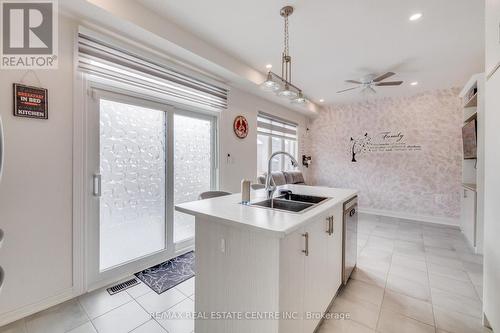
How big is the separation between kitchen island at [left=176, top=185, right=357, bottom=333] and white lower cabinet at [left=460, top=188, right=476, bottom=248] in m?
2.92

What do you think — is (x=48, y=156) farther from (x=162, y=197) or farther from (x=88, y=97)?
(x=162, y=197)

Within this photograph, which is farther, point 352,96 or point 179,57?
point 352,96

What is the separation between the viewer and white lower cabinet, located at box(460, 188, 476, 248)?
2.99 meters

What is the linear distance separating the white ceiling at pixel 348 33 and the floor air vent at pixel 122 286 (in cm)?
273

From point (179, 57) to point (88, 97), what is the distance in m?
1.12

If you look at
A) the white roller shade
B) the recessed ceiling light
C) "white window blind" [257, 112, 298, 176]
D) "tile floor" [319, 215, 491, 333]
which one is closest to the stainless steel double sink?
"tile floor" [319, 215, 491, 333]

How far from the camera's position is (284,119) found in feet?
16.3

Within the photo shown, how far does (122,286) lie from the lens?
6.84ft

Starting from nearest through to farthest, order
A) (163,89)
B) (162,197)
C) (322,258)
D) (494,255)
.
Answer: (494,255), (322,258), (163,89), (162,197)

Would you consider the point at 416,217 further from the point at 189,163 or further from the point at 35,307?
the point at 35,307

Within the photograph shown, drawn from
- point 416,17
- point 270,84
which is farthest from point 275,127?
point 416,17

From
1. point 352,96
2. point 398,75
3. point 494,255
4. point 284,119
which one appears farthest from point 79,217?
point 352,96

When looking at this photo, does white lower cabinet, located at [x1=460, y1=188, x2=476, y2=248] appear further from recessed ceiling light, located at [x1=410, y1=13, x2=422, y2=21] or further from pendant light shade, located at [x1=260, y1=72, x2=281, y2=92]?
pendant light shade, located at [x1=260, y1=72, x2=281, y2=92]
